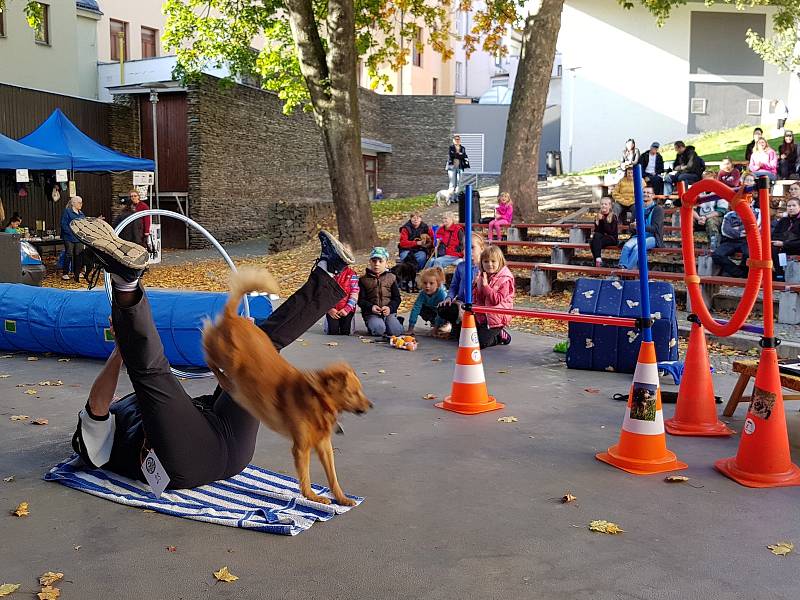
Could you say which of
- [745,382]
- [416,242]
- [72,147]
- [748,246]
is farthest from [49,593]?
[72,147]

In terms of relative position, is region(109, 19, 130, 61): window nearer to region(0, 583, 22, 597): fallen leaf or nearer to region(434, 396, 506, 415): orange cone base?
region(434, 396, 506, 415): orange cone base

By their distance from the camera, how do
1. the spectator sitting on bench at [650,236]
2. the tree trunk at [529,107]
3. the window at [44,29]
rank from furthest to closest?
the window at [44,29] → the tree trunk at [529,107] → the spectator sitting on bench at [650,236]

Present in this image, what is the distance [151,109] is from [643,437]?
2364 cm

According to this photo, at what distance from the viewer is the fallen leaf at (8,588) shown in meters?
3.63

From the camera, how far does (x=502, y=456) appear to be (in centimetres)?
571

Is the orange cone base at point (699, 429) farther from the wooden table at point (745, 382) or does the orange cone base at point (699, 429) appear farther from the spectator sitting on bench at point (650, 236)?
the spectator sitting on bench at point (650, 236)

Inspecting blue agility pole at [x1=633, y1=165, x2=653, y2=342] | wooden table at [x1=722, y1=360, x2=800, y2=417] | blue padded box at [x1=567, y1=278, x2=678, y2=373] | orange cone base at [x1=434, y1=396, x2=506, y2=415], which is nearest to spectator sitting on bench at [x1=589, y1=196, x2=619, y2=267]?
blue padded box at [x1=567, y1=278, x2=678, y2=373]

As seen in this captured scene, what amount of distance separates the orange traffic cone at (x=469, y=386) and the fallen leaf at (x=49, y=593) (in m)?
3.76

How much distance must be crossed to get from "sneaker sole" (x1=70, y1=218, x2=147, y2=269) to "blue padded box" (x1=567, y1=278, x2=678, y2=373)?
519 centimetres

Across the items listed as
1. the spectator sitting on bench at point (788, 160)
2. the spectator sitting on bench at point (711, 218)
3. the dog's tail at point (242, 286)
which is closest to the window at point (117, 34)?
the spectator sitting on bench at point (788, 160)

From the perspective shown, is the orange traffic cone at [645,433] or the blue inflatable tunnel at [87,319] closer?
the orange traffic cone at [645,433]

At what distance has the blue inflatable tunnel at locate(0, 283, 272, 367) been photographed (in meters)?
8.13

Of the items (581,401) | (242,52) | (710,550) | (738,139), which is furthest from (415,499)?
(738,139)

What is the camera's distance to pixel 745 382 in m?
6.57
